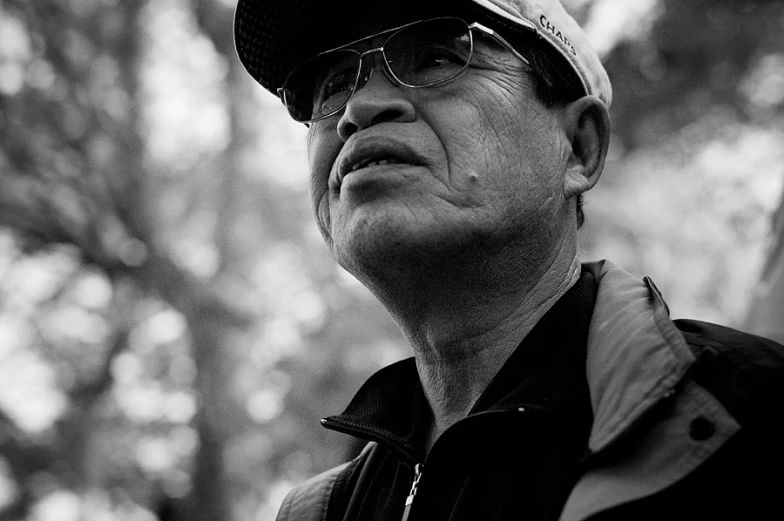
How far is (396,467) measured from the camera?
6.25 feet

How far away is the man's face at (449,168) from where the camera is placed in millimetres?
1805

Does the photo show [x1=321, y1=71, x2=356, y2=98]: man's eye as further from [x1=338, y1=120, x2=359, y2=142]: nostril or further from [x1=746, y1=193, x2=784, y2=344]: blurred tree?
[x1=746, y1=193, x2=784, y2=344]: blurred tree

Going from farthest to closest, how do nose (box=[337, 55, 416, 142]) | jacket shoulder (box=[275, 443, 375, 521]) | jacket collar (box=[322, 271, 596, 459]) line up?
jacket shoulder (box=[275, 443, 375, 521])
nose (box=[337, 55, 416, 142])
jacket collar (box=[322, 271, 596, 459])

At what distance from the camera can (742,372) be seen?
1331 millimetres

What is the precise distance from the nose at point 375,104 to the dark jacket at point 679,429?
2.39 ft

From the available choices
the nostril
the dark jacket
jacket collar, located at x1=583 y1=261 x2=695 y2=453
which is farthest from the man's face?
the dark jacket

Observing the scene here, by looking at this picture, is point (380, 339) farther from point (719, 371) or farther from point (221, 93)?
point (719, 371)

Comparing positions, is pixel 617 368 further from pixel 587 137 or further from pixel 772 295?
pixel 772 295

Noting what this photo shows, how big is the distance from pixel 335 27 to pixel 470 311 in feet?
2.71

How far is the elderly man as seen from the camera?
1.33 m

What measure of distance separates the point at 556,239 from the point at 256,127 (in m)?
8.26

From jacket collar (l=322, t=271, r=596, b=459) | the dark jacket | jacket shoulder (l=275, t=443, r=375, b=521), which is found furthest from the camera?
jacket shoulder (l=275, t=443, r=375, b=521)

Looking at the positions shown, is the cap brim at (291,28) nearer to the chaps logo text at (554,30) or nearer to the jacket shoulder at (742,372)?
the chaps logo text at (554,30)

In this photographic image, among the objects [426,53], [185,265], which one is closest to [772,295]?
[426,53]
